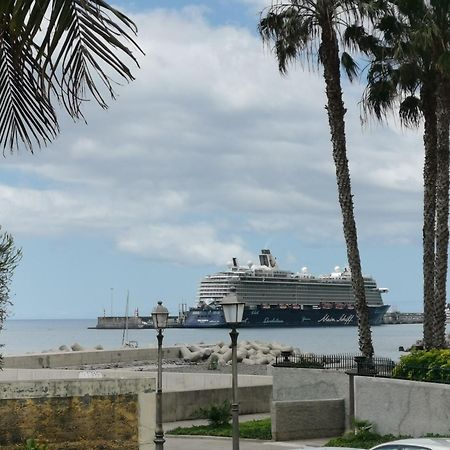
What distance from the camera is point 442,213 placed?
26.0m

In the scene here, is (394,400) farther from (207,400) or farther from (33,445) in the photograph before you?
(33,445)

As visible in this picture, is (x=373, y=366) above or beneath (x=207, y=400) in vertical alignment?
above

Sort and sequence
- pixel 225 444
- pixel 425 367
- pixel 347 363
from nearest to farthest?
pixel 425 367 → pixel 225 444 → pixel 347 363

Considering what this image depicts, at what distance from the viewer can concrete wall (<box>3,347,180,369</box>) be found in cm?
3900

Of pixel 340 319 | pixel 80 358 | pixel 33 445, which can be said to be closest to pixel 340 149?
pixel 33 445

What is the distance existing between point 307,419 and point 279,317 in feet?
383

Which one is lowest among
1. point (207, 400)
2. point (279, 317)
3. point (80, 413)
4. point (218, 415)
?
point (218, 415)

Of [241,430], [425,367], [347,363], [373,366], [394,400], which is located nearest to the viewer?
[394,400]

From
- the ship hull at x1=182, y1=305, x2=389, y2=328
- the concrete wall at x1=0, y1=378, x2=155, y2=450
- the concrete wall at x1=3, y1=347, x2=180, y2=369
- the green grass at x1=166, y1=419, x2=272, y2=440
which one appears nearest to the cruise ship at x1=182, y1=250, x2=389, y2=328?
the ship hull at x1=182, y1=305, x2=389, y2=328

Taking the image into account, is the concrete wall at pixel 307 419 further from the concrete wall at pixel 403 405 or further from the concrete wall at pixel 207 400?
the concrete wall at pixel 207 400

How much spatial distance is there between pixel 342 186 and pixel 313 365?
5429mm

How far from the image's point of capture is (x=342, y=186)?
2619 cm

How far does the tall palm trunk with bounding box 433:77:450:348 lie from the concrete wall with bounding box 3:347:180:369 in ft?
59.5

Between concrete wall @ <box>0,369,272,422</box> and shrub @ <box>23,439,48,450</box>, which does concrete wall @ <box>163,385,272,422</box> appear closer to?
concrete wall @ <box>0,369,272,422</box>
